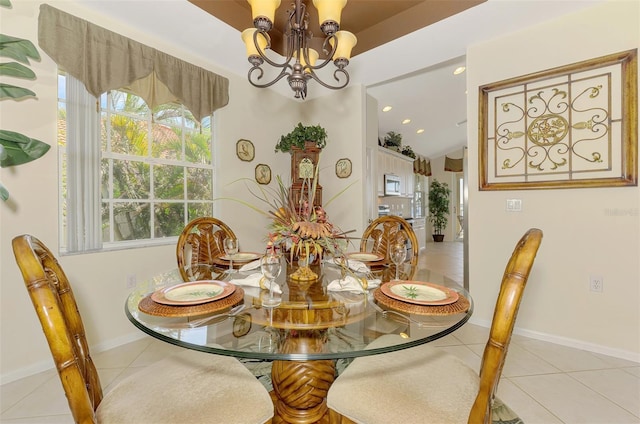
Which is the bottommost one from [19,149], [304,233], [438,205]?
[304,233]

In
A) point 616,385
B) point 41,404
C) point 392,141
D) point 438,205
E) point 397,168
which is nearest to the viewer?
point 41,404

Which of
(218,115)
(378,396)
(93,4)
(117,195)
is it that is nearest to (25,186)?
(117,195)

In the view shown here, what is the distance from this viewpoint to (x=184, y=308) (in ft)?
3.27

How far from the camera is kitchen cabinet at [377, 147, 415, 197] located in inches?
223

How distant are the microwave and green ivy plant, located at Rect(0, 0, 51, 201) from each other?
5.01 meters

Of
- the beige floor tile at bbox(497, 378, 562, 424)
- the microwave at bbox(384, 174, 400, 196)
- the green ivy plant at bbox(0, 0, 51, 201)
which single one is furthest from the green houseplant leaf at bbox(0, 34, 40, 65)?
the microwave at bbox(384, 174, 400, 196)

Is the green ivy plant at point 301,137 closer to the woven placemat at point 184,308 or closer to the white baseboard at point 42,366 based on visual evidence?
the white baseboard at point 42,366

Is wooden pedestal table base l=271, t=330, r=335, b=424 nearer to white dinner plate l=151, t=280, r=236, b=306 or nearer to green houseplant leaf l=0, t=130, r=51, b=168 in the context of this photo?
white dinner plate l=151, t=280, r=236, b=306

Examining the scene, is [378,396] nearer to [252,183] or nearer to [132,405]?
[132,405]

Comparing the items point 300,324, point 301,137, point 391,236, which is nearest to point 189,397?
point 300,324

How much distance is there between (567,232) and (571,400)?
1.28 metres

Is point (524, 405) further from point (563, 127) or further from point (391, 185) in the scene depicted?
point (391, 185)

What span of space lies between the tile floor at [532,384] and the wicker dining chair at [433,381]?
870 mm

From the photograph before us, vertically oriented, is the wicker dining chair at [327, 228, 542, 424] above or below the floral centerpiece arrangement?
below
